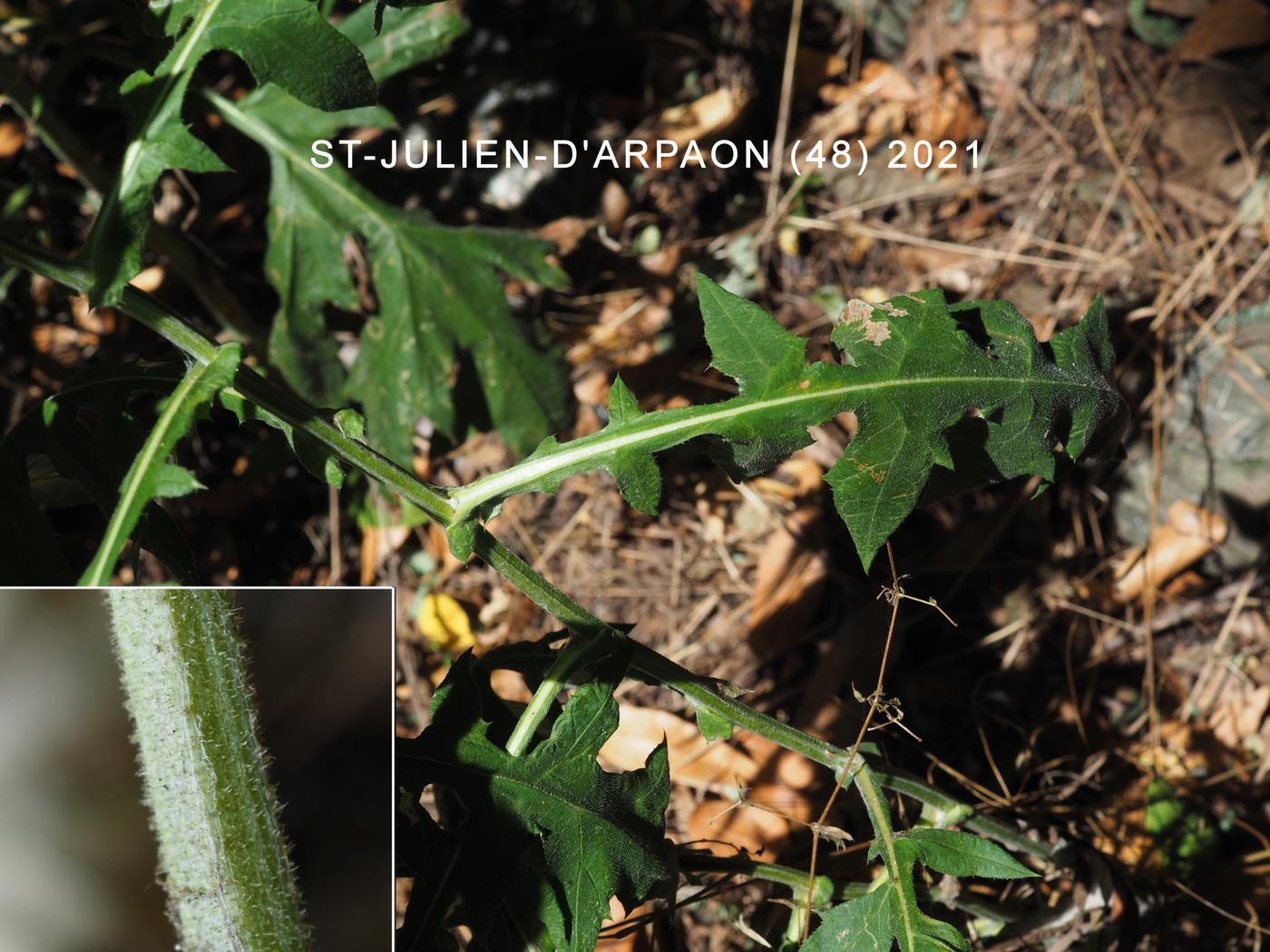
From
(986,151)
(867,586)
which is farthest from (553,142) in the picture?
(867,586)

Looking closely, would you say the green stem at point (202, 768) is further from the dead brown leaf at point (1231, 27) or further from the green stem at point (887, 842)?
the dead brown leaf at point (1231, 27)

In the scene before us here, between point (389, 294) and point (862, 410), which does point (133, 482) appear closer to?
point (862, 410)

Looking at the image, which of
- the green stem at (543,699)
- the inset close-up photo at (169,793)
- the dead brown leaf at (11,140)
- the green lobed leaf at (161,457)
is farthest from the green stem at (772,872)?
the dead brown leaf at (11,140)

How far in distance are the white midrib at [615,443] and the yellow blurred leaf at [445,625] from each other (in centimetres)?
128

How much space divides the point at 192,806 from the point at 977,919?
4.28 feet

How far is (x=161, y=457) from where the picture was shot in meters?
1.20

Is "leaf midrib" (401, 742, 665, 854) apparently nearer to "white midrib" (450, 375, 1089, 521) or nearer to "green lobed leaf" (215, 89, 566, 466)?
"white midrib" (450, 375, 1089, 521)

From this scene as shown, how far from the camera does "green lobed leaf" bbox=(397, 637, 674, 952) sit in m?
1.30

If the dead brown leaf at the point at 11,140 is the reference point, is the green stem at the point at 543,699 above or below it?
below

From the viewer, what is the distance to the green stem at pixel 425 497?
1.26m

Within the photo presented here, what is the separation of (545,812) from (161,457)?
2.04 feet

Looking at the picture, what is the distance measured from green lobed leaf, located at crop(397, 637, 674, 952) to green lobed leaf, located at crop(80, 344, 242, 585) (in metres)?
0.42

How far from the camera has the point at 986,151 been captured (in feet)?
9.45

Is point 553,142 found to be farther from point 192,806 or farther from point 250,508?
point 192,806
